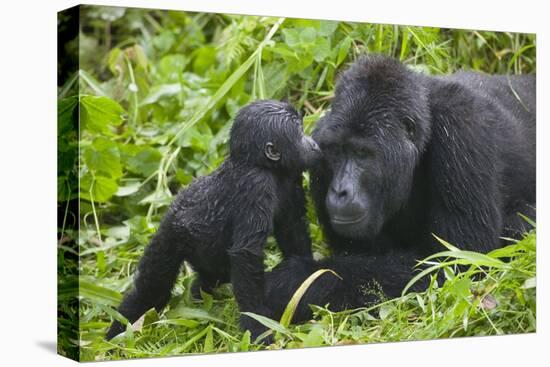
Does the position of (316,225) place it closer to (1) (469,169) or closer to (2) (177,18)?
(1) (469,169)

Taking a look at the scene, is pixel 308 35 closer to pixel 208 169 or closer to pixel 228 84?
pixel 228 84

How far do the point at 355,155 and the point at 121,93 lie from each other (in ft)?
10.6

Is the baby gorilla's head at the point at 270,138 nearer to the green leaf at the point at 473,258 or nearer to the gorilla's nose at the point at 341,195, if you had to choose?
the gorilla's nose at the point at 341,195

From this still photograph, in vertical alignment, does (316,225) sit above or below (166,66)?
below

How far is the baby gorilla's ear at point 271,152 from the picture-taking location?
14.7 ft

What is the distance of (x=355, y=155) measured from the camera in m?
4.69

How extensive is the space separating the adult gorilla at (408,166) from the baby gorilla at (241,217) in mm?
232

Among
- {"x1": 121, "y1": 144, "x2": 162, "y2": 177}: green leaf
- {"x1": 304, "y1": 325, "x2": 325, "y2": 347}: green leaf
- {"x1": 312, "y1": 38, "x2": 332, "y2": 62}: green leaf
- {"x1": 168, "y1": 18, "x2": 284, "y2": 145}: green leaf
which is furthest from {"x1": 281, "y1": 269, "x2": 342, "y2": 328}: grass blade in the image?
{"x1": 121, "y1": 144, "x2": 162, "y2": 177}: green leaf

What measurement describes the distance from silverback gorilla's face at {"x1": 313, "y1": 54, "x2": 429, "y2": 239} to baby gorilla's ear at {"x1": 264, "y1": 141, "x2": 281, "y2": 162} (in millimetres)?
360

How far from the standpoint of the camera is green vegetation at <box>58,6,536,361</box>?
4402mm

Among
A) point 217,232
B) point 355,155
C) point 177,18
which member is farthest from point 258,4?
point 177,18

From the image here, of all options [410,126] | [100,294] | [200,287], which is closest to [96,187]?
[100,294]

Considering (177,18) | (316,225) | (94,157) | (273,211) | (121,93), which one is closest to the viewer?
(273,211)

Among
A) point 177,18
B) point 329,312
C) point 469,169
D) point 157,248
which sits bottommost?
point 329,312
